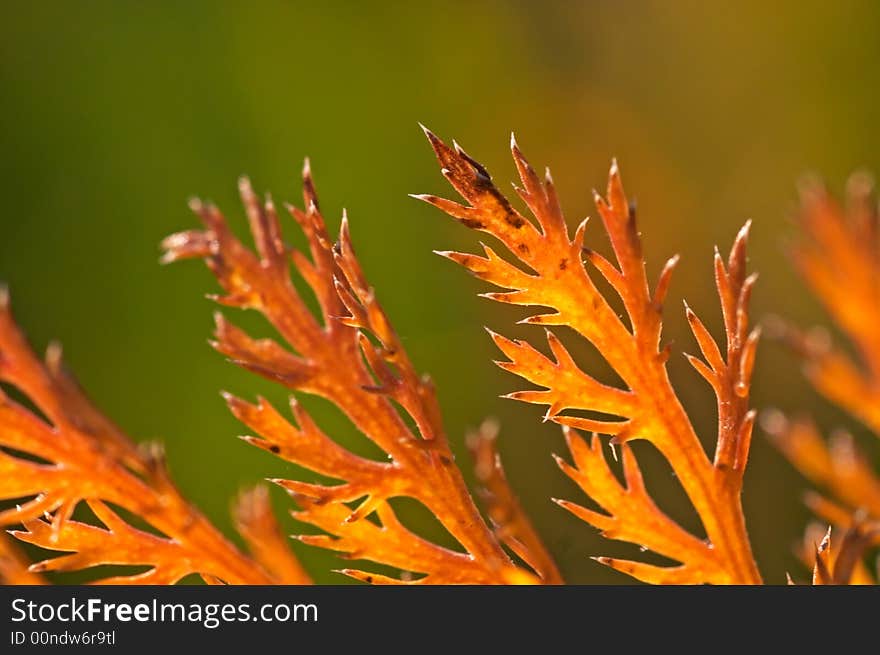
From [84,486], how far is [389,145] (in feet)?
4.09

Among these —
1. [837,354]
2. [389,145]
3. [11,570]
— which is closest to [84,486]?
[11,570]

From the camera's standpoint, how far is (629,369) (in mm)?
391

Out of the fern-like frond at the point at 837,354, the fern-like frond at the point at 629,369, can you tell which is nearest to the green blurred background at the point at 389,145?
the fern-like frond at the point at 837,354

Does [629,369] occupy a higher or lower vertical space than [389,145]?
lower

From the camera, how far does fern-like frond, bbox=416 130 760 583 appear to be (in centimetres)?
37

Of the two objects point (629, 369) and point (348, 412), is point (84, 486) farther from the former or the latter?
point (629, 369)

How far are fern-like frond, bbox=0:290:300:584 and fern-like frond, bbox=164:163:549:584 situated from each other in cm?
4

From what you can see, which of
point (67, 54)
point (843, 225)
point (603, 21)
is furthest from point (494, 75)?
point (843, 225)

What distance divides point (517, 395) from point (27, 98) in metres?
1.48

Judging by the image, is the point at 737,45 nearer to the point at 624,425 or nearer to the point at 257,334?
the point at 257,334

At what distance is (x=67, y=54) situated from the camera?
67.4 inches

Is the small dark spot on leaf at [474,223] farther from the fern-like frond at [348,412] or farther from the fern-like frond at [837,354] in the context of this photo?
the fern-like frond at [837,354]

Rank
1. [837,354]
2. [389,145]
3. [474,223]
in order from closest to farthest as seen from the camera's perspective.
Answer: [474,223], [837,354], [389,145]

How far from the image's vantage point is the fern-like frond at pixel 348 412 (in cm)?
37
